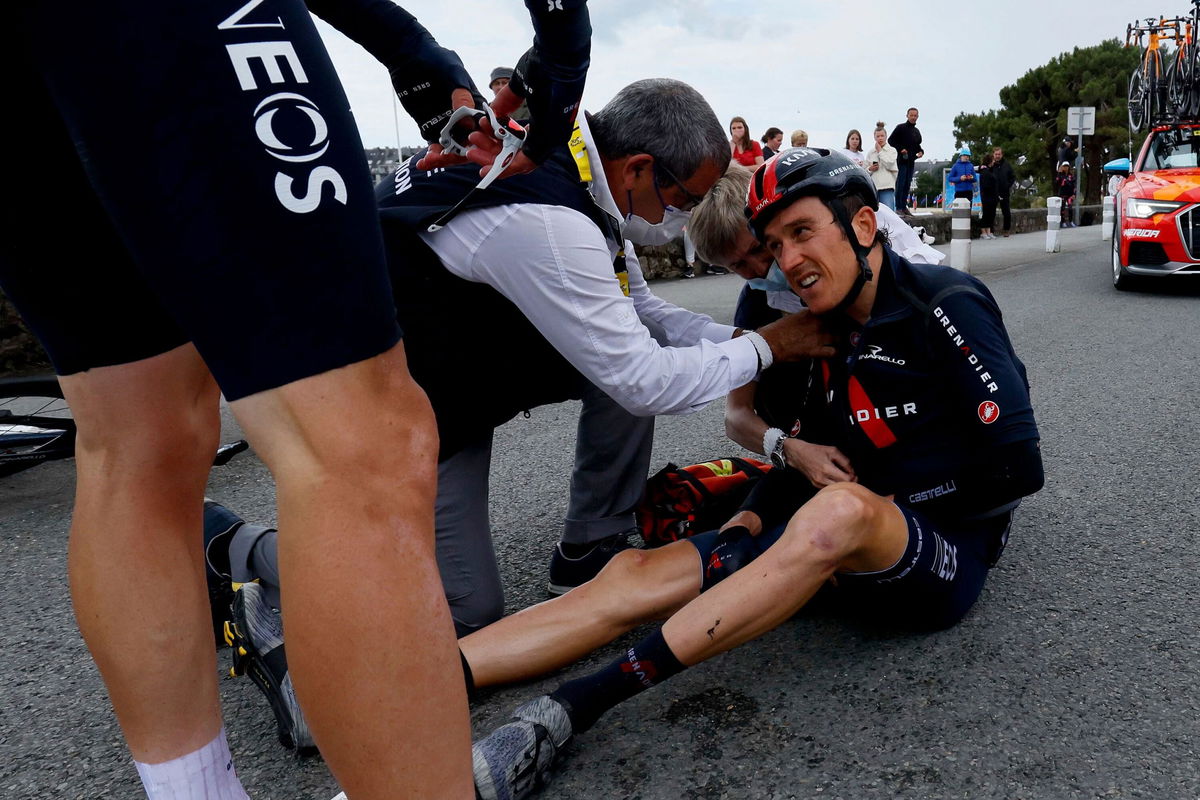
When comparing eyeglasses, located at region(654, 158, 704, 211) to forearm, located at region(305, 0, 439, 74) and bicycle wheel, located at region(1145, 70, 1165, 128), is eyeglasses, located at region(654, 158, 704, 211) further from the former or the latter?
bicycle wheel, located at region(1145, 70, 1165, 128)

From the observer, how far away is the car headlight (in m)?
9.11

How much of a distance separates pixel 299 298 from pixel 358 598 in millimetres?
316

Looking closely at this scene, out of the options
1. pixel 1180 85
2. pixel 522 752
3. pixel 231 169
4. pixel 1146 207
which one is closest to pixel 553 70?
pixel 231 169

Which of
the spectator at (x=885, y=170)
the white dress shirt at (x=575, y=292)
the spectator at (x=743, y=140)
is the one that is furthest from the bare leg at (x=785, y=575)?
the spectator at (x=885, y=170)

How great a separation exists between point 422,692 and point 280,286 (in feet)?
1.47

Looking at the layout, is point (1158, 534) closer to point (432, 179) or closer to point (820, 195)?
point (820, 195)

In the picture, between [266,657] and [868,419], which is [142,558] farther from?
[868,419]

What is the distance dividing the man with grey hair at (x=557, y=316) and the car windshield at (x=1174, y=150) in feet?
30.5

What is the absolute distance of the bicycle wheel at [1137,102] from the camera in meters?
15.5

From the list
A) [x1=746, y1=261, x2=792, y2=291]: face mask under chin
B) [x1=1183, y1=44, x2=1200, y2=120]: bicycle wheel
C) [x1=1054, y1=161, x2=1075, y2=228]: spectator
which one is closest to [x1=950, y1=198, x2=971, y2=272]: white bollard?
[x1=1183, y1=44, x2=1200, y2=120]: bicycle wheel

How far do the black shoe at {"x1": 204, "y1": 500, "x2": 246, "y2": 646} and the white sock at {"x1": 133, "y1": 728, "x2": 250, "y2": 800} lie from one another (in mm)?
1258

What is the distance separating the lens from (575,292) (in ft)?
7.56

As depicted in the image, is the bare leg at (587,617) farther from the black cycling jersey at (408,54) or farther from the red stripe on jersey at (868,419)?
the black cycling jersey at (408,54)

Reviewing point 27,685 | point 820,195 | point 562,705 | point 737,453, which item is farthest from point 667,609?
point 737,453
